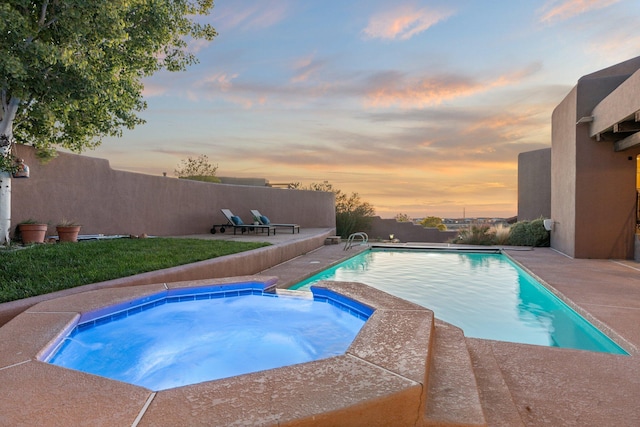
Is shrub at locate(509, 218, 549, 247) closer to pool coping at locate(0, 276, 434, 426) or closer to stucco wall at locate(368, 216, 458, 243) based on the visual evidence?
stucco wall at locate(368, 216, 458, 243)

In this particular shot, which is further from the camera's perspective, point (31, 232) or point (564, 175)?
point (564, 175)

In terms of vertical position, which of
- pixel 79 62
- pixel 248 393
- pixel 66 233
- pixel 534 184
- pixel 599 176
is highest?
pixel 79 62

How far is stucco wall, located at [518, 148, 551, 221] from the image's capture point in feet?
50.3

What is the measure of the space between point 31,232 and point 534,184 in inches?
669

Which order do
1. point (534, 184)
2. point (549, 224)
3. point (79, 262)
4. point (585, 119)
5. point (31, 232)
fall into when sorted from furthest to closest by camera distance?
point (534, 184) < point (549, 224) < point (585, 119) < point (31, 232) < point (79, 262)

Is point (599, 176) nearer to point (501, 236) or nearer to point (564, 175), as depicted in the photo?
point (564, 175)

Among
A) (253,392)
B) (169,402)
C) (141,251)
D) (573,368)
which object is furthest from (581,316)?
(141,251)

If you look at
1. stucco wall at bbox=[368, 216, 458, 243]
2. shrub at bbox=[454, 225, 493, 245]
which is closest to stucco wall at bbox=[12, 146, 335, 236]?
stucco wall at bbox=[368, 216, 458, 243]

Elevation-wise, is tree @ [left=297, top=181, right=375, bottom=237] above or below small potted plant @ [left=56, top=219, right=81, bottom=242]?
above

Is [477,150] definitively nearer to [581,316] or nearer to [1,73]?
[581,316]

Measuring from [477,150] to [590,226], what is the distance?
620 centimetres

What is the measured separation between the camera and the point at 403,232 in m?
19.7

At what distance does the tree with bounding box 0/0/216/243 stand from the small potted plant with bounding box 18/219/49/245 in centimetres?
33

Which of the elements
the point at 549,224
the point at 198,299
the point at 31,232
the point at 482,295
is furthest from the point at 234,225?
the point at 549,224
